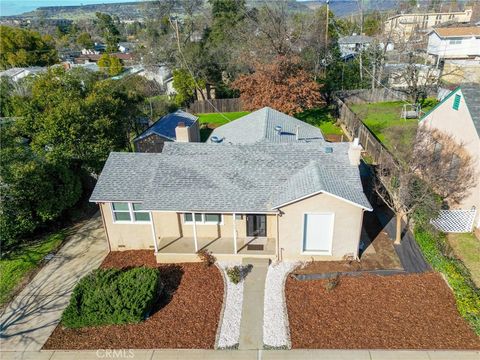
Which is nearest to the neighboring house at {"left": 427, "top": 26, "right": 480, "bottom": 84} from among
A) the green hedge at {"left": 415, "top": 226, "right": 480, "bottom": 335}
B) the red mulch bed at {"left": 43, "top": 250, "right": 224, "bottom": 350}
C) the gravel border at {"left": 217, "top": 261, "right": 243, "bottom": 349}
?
the green hedge at {"left": 415, "top": 226, "right": 480, "bottom": 335}

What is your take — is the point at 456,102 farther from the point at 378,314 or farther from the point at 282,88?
the point at 282,88

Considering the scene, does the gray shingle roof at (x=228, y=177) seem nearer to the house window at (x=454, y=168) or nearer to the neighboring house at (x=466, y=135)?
the house window at (x=454, y=168)

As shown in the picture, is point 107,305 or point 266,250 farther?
point 266,250

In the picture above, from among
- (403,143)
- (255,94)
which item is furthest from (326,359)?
(255,94)

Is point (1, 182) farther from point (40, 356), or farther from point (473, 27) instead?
point (473, 27)

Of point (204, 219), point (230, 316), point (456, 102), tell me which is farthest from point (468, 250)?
point (204, 219)

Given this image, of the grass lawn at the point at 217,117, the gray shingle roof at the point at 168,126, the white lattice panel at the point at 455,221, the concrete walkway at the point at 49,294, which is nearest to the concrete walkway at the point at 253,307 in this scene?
the concrete walkway at the point at 49,294
